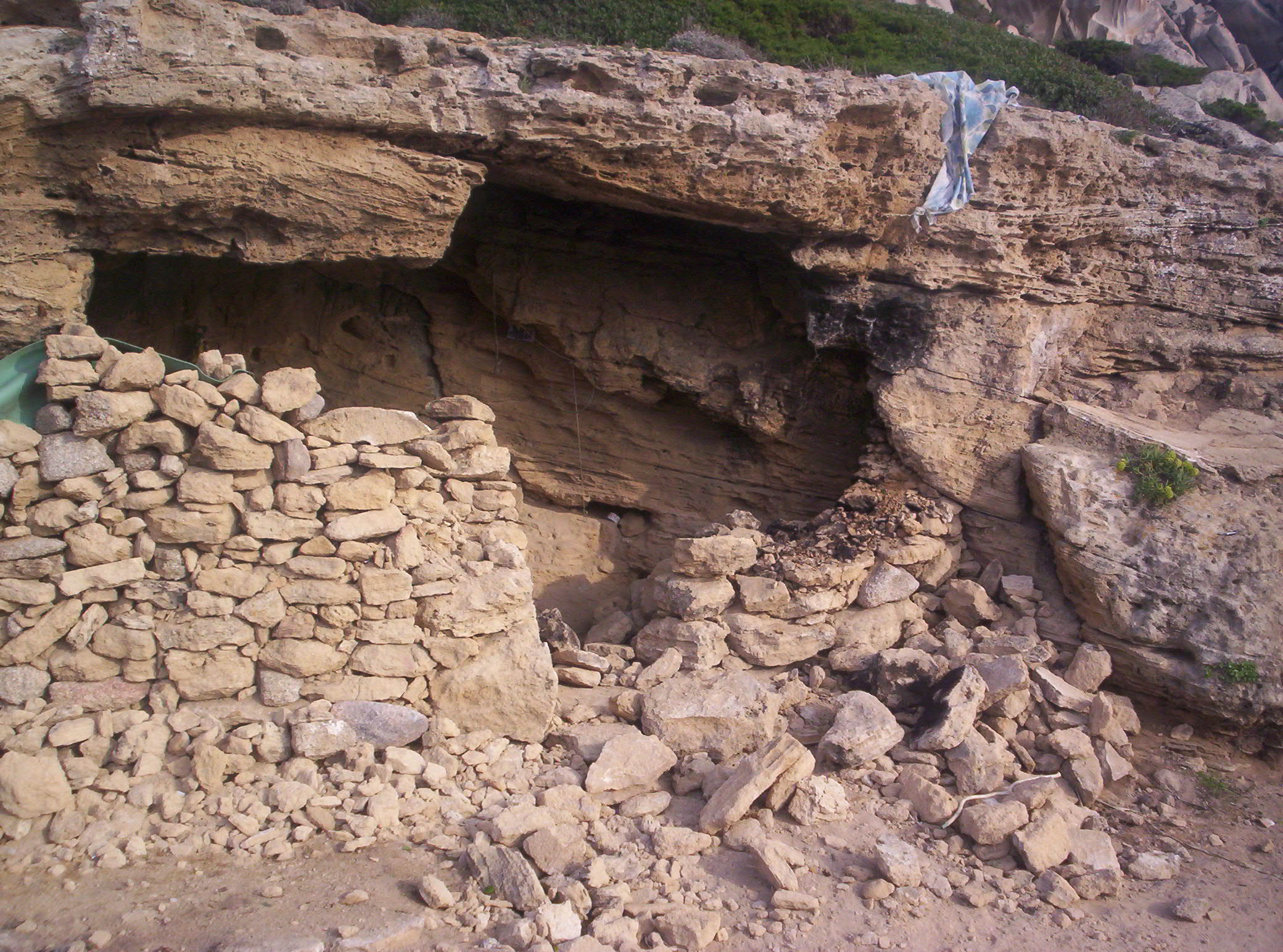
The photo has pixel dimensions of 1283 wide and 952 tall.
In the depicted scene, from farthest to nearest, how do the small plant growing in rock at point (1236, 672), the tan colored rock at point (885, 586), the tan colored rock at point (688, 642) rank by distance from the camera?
the tan colored rock at point (885, 586) < the tan colored rock at point (688, 642) < the small plant growing in rock at point (1236, 672)

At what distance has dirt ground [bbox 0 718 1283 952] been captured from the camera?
3.23 metres

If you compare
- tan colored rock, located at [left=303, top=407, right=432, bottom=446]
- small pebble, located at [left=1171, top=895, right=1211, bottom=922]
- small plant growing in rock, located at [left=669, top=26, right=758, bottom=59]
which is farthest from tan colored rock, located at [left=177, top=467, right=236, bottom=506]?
small plant growing in rock, located at [left=669, top=26, right=758, bottom=59]

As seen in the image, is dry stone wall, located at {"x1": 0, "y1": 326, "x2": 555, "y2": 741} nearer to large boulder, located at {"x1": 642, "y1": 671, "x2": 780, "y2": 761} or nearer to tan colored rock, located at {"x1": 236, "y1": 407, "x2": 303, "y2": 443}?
tan colored rock, located at {"x1": 236, "y1": 407, "x2": 303, "y2": 443}

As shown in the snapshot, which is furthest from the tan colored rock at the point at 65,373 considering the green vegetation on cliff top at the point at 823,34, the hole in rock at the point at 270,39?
the green vegetation on cliff top at the point at 823,34

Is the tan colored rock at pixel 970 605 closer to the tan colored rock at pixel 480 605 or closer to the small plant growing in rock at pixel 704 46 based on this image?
the tan colored rock at pixel 480 605

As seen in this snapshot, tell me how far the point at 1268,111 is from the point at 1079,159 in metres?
13.9

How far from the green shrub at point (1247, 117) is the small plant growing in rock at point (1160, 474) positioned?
306 inches

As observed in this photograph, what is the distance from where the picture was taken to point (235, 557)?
13.4 ft

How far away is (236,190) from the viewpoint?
15.3 feet

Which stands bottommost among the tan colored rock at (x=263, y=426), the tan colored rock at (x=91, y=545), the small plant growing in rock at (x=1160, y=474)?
the tan colored rock at (x=91, y=545)

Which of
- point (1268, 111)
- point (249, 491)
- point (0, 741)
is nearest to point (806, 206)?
point (249, 491)

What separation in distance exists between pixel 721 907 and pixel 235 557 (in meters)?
2.57

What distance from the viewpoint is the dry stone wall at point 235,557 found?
3852 mm

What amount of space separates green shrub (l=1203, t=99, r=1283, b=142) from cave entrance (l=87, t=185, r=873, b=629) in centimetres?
812
